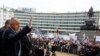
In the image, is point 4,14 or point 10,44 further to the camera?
point 4,14

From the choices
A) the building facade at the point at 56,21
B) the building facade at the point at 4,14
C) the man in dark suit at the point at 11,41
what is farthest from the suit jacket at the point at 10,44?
the building facade at the point at 56,21

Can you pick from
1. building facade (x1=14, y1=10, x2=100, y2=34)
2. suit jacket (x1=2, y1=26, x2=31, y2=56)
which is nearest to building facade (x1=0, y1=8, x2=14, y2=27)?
building facade (x1=14, y1=10, x2=100, y2=34)

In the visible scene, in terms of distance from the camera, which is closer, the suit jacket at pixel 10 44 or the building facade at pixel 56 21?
the suit jacket at pixel 10 44

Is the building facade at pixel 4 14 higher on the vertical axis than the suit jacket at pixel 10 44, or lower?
lower

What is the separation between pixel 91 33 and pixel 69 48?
1205 cm

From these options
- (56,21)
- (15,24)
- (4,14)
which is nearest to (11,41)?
(15,24)

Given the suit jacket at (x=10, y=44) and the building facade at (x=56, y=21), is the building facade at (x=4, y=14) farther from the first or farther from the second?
the suit jacket at (x=10, y=44)

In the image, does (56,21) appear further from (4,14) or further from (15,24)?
(15,24)

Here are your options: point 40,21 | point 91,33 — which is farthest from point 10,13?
point 91,33

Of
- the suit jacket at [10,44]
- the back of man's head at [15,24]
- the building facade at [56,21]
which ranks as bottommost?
the building facade at [56,21]

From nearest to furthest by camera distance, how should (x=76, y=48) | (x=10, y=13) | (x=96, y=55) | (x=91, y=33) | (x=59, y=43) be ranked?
1. (x=96, y=55)
2. (x=76, y=48)
3. (x=59, y=43)
4. (x=91, y=33)
5. (x=10, y=13)

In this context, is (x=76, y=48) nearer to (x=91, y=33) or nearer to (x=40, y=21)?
(x=91, y=33)

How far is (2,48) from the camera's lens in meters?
6.03

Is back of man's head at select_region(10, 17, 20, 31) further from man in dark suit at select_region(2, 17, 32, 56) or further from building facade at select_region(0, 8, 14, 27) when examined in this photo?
building facade at select_region(0, 8, 14, 27)
